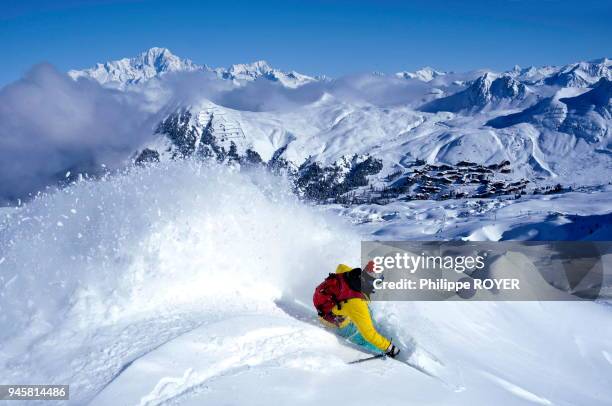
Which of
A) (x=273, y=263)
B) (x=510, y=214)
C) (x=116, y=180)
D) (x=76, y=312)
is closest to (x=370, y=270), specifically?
(x=273, y=263)

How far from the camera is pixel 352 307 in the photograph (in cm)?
802

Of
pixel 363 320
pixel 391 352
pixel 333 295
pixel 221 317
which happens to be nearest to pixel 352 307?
pixel 363 320

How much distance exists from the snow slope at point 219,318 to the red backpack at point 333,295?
481 millimetres

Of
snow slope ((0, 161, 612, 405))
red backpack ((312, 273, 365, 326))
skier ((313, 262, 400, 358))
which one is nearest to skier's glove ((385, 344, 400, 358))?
skier ((313, 262, 400, 358))

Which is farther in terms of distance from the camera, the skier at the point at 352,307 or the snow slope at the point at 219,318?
the skier at the point at 352,307

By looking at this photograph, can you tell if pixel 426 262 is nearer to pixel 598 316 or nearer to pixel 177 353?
pixel 598 316

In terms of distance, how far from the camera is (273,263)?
11.2 m

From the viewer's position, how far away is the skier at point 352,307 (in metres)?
7.82

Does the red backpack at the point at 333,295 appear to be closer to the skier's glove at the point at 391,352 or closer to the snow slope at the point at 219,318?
the snow slope at the point at 219,318

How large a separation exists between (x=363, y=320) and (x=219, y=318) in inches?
105

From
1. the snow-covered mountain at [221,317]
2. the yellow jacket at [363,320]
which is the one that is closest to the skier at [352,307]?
the yellow jacket at [363,320]

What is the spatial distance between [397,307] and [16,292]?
7.84m

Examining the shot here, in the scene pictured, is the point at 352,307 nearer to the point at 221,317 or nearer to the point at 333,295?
the point at 333,295

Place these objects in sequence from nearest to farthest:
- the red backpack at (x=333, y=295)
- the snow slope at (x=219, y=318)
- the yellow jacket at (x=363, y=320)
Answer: the snow slope at (x=219, y=318), the yellow jacket at (x=363, y=320), the red backpack at (x=333, y=295)
